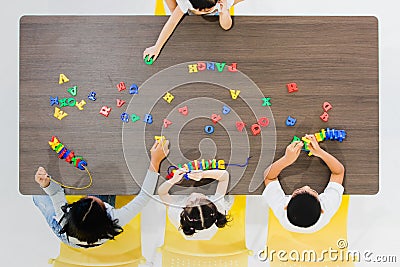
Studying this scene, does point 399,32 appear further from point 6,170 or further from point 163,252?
point 6,170

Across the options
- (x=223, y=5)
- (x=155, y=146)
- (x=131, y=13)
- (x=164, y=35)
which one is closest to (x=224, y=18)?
(x=223, y=5)

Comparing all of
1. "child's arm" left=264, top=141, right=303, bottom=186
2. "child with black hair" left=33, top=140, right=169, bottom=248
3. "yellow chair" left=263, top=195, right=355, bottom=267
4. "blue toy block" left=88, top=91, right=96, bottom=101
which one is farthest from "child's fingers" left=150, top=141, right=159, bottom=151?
"yellow chair" left=263, top=195, right=355, bottom=267

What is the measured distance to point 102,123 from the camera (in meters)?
1.52

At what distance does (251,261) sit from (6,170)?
3.27 ft

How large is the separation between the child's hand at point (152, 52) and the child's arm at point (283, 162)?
0.49 meters

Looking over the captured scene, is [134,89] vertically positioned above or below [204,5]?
below

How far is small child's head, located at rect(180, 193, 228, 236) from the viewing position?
61.6 inches

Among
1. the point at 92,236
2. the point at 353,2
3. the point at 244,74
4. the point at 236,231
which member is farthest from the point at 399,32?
the point at 92,236

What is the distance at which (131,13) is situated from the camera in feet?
6.33

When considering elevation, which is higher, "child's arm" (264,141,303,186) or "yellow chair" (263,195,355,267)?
"child's arm" (264,141,303,186)

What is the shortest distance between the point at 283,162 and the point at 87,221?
0.63 m

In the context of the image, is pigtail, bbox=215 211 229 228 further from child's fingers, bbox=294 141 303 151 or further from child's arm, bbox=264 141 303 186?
child's fingers, bbox=294 141 303 151

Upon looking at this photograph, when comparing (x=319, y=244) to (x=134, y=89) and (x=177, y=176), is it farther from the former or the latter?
(x=134, y=89)

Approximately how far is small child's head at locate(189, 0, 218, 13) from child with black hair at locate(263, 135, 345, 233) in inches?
19.0
